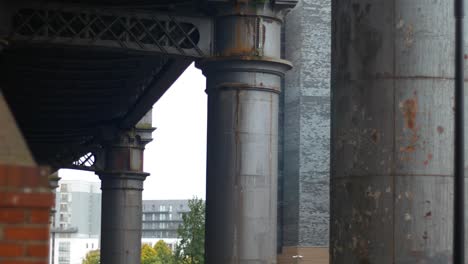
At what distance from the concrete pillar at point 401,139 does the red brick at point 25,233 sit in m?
6.63

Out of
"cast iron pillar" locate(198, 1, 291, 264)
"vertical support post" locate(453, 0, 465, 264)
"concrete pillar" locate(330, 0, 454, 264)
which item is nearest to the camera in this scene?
"vertical support post" locate(453, 0, 465, 264)

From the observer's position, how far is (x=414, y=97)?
1155 centimetres

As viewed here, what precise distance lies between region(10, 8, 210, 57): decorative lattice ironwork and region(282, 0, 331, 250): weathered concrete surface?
152 feet

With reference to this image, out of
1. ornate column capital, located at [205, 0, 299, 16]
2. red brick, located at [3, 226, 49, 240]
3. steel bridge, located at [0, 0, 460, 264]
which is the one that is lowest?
red brick, located at [3, 226, 49, 240]

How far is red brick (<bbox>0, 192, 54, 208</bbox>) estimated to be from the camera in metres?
5.21

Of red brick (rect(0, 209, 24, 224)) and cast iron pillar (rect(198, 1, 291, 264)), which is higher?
cast iron pillar (rect(198, 1, 291, 264))

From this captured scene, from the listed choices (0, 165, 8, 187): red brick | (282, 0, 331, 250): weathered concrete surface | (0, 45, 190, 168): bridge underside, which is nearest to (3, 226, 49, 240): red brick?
(0, 165, 8, 187): red brick

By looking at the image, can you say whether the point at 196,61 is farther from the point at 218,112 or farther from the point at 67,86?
the point at 67,86

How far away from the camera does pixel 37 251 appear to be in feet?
17.1

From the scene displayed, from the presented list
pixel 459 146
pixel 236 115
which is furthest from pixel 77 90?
pixel 459 146

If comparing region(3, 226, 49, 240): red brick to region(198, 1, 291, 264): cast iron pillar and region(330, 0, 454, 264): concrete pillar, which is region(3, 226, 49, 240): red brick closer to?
region(330, 0, 454, 264): concrete pillar

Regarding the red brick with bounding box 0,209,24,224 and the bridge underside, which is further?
the bridge underside

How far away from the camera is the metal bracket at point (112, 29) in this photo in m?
28.5

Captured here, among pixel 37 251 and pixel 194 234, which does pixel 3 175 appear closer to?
pixel 37 251
